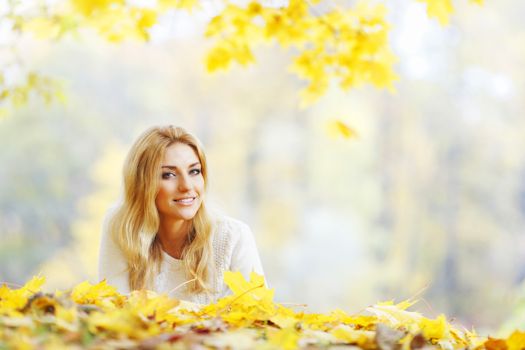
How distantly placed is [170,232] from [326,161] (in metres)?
12.3

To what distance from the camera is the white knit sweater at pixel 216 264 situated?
1.95 m

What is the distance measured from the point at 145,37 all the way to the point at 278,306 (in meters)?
1.17

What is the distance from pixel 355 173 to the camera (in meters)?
14.2

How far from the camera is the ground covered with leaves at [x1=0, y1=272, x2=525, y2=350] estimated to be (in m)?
0.82

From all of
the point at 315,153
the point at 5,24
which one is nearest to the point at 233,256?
the point at 5,24

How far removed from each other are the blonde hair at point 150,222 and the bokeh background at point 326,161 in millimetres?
10983

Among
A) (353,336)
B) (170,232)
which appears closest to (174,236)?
(170,232)

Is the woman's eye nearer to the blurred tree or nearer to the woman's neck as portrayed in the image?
the woman's neck

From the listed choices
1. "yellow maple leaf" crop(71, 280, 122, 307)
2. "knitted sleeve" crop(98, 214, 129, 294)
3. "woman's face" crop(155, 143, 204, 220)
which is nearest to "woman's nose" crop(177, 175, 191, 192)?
"woman's face" crop(155, 143, 204, 220)

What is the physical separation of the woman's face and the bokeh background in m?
11.1

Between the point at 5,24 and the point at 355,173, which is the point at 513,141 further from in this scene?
the point at 5,24

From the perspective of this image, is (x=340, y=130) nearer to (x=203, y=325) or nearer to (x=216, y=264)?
(x=216, y=264)

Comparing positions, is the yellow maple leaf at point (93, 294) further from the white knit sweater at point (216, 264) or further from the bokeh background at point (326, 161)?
the bokeh background at point (326, 161)

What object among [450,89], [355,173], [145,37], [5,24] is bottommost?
[145,37]
